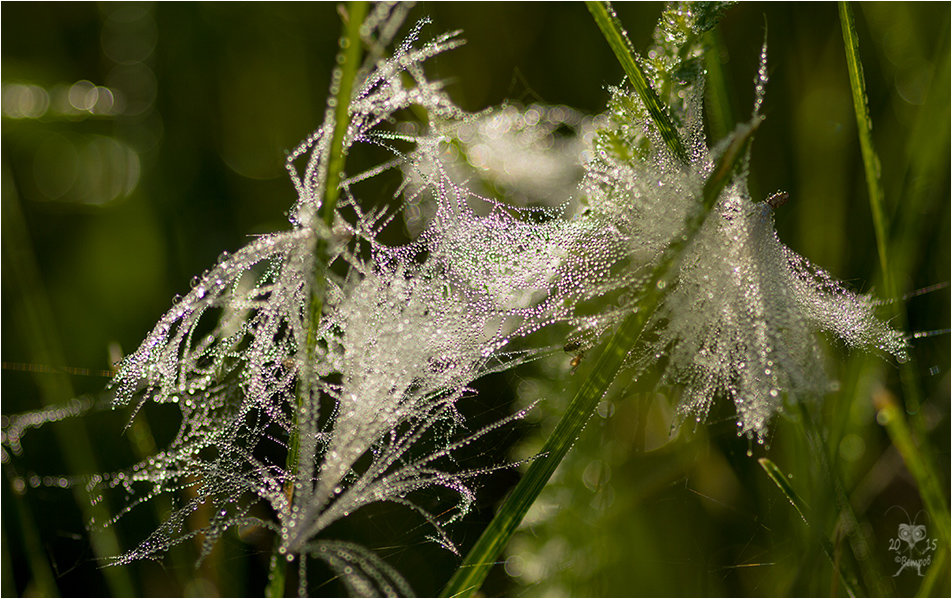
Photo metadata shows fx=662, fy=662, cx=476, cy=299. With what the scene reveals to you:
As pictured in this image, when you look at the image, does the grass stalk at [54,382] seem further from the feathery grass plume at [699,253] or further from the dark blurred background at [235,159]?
the feathery grass plume at [699,253]

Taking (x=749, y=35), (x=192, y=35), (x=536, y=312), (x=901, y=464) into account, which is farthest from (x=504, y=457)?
(x=192, y=35)

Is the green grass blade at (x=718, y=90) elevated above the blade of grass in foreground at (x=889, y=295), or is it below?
above

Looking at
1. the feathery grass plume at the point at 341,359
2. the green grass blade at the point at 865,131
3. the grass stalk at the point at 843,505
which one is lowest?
the grass stalk at the point at 843,505

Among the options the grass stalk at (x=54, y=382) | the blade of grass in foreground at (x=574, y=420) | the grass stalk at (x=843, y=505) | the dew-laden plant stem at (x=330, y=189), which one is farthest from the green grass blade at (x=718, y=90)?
the grass stalk at (x=54, y=382)

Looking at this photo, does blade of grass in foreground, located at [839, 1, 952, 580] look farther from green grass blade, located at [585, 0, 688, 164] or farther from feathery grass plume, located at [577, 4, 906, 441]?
green grass blade, located at [585, 0, 688, 164]

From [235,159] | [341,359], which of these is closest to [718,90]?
[341,359]

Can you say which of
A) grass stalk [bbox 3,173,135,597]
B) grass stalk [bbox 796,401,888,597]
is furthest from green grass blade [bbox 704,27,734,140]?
grass stalk [bbox 3,173,135,597]

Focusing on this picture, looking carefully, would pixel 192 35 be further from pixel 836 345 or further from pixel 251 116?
pixel 836 345

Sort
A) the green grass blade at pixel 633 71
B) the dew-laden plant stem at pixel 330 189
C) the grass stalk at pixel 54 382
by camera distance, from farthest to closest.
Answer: the grass stalk at pixel 54 382 → the green grass blade at pixel 633 71 → the dew-laden plant stem at pixel 330 189

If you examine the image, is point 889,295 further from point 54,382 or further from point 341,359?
point 54,382
